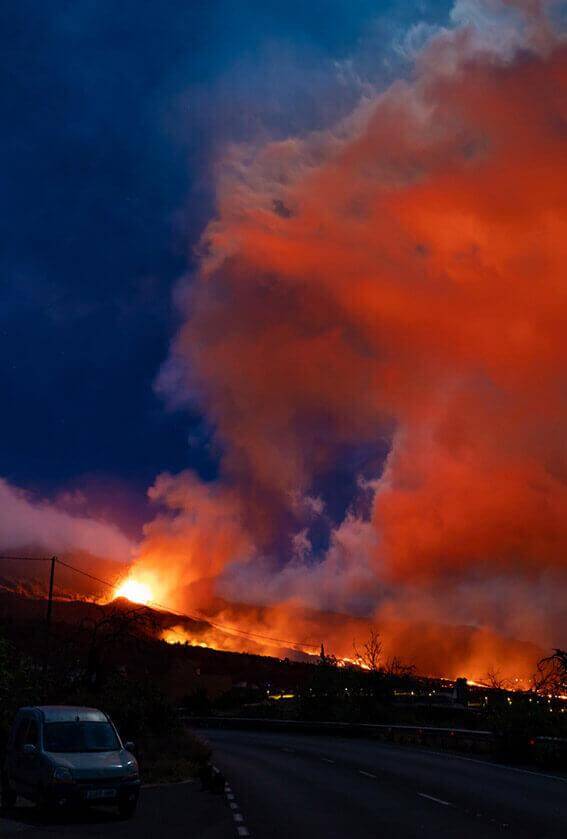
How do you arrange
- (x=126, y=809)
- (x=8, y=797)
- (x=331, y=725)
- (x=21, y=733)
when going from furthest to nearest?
(x=331, y=725), (x=21, y=733), (x=8, y=797), (x=126, y=809)

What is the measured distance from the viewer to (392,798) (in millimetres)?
18391

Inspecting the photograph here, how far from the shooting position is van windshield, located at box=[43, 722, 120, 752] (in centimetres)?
1652

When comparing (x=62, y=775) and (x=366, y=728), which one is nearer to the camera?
(x=62, y=775)

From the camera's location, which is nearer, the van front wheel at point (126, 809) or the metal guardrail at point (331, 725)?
the van front wheel at point (126, 809)

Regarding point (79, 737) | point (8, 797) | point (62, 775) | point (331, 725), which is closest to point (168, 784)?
point (79, 737)

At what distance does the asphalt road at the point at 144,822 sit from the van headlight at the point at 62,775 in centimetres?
63

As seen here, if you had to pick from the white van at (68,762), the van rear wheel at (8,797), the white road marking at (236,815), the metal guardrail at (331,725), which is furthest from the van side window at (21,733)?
the metal guardrail at (331,725)

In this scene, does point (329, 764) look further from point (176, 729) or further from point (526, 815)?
point (526, 815)

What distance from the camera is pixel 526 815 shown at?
15344 mm

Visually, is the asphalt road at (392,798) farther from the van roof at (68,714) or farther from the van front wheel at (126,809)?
the van roof at (68,714)

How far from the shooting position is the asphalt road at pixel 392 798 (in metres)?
13.5

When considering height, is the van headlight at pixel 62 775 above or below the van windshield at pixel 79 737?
below

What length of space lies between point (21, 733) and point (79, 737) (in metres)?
1.42

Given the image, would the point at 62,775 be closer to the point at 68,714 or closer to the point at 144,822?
the point at 144,822
